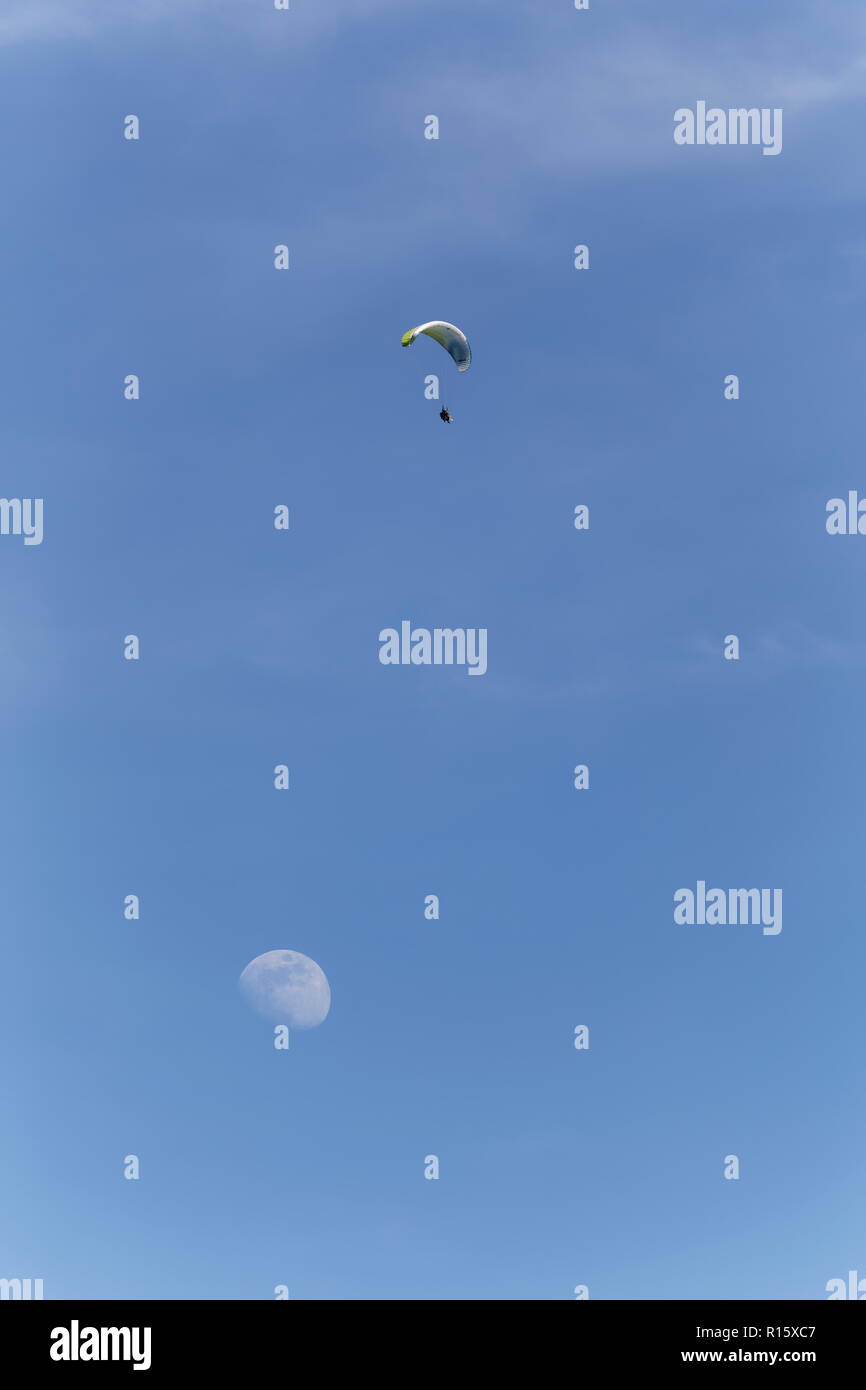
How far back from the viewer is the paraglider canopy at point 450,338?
244 ft

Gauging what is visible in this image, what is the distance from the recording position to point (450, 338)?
7662cm

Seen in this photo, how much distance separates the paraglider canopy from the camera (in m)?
74.4
